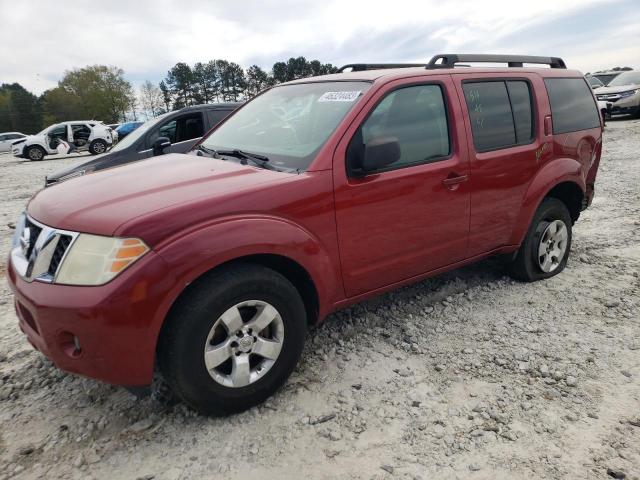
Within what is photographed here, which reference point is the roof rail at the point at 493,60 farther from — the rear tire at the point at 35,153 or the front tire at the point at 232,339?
the rear tire at the point at 35,153

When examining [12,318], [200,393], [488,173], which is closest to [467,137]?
[488,173]

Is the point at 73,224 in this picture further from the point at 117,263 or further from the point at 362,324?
the point at 362,324

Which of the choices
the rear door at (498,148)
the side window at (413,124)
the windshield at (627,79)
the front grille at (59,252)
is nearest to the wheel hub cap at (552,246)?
the rear door at (498,148)

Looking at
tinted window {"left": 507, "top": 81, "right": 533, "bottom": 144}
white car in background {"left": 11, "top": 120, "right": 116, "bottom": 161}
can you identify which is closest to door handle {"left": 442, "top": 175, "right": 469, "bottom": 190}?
tinted window {"left": 507, "top": 81, "right": 533, "bottom": 144}

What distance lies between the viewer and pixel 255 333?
2.47 m

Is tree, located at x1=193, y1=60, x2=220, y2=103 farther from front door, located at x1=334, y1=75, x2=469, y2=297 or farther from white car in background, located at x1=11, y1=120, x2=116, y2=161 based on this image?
front door, located at x1=334, y1=75, x2=469, y2=297

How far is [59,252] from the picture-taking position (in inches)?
87.1

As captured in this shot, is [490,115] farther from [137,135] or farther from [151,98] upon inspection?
[151,98]

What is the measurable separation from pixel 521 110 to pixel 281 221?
7.73 feet

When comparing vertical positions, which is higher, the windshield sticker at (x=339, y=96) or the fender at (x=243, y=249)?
the windshield sticker at (x=339, y=96)

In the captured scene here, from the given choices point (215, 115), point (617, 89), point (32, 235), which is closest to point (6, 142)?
point (215, 115)

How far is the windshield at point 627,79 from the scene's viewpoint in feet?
57.3

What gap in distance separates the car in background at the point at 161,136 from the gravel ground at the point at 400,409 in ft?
13.1

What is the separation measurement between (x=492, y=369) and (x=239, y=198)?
185cm
